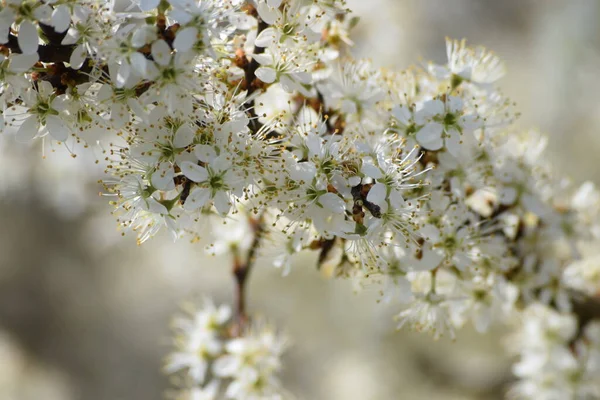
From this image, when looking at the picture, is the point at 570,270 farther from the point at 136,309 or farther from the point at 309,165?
A: the point at 136,309

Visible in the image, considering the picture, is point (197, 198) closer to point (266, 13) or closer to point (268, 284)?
point (266, 13)

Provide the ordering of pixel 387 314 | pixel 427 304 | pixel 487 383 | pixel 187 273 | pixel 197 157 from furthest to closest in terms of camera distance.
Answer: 1. pixel 187 273
2. pixel 387 314
3. pixel 487 383
4. pixel 427 304
5. pixel 197 157

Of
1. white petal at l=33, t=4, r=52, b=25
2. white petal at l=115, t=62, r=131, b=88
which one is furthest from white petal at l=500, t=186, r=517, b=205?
white petal at l=33, t=4, r=52, b=25

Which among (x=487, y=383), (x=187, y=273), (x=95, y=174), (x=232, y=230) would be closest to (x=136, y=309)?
(x=187, y=273)

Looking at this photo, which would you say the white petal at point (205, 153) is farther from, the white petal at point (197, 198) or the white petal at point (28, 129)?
the white petal at point (28, 129)

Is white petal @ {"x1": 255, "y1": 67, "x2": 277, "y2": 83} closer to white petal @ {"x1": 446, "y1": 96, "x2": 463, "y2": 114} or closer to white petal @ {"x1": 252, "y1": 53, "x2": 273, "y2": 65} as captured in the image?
white petal @ {"x1": 252, "y1": 53, "x2": 273, "y2": 65}
